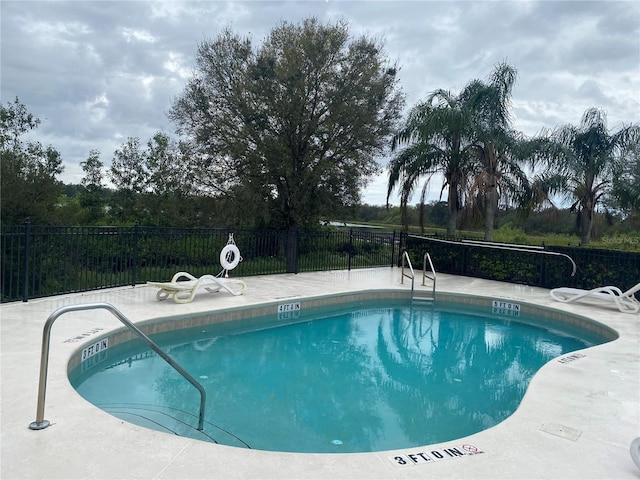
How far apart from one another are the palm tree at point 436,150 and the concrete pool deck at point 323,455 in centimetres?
1016

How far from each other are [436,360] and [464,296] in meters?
4.11

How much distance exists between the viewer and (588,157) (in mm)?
15523

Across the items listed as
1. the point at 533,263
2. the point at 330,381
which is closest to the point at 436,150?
the point at 533,263

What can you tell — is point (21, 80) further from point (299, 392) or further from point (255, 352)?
point (299, 392)

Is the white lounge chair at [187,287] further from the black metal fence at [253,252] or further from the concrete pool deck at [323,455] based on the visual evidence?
the concrete pool deck at [323,455]

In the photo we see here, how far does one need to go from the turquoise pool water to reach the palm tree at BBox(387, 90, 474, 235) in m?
7.12

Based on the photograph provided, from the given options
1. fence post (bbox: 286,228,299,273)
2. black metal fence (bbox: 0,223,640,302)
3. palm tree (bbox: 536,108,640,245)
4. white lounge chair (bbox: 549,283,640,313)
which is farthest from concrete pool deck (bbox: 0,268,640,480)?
palm tree (bbox: 536,108,640,245)

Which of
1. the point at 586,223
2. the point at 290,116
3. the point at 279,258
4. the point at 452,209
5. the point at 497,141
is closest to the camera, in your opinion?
the point at 279,258

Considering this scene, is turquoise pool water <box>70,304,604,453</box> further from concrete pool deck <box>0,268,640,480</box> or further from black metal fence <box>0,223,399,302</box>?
black metal fence <box>0,223,399,302</box>

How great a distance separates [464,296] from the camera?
10.4m

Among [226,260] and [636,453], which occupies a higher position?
[226,260]

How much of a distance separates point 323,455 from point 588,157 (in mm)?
16077

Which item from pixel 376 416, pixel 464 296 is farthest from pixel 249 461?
pixel 464 296

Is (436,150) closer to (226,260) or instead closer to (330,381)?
(226,260)
